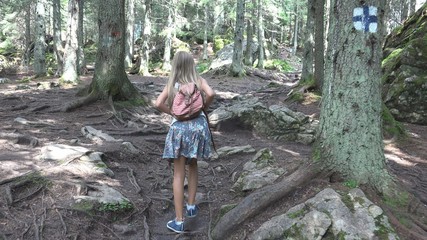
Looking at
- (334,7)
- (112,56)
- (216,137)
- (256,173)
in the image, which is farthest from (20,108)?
(334,7)

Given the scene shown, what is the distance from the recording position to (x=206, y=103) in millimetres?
→ 4422

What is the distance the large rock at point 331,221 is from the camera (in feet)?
11.6

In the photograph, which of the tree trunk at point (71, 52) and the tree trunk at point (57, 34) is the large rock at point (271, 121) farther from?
the tree trunk at point (57, 34)

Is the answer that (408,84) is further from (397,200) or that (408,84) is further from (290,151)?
(397,200)

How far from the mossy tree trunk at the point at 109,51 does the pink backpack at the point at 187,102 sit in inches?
251

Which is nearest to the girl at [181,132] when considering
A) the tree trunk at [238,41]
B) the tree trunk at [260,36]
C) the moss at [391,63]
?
the moss at [391,63]

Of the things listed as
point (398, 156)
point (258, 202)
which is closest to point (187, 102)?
point (258, 202)

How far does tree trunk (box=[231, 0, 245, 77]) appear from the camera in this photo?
22.8m

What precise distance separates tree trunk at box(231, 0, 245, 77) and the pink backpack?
1922cm

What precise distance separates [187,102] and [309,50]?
37.1 feet

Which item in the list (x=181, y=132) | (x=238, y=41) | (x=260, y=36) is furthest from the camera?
(x=260, y=36)

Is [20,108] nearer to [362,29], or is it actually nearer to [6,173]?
[6,173]

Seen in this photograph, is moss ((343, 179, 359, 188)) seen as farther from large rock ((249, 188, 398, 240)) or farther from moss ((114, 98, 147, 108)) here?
moss ((114, 98, 147, 108))

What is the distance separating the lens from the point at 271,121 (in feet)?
30.5
